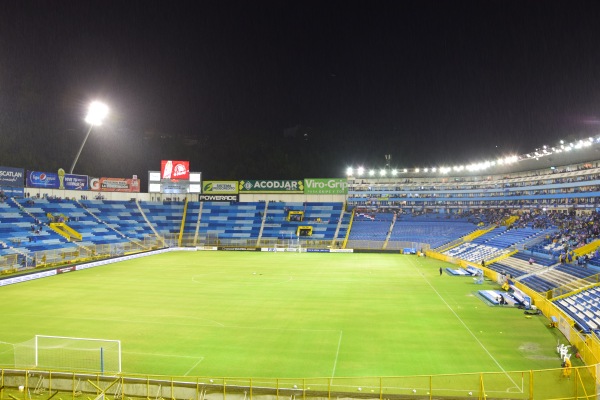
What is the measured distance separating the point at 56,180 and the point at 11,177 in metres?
6.96

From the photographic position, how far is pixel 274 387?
13.4m

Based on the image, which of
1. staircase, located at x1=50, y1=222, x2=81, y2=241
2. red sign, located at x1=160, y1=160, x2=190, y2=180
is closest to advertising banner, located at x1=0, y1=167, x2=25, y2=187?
staircase, located at x1=50, y1=222, x2=81, y2=241

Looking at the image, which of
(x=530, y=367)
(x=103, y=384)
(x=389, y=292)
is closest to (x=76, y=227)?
(x=389, y=292)

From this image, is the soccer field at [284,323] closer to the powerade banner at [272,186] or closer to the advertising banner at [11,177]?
the advertising banner at [11,177]

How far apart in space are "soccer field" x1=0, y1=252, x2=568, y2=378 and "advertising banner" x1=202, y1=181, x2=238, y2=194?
123ft

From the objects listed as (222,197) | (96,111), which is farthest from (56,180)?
(222,197)

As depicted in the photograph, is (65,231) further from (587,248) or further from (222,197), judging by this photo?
(587,248)

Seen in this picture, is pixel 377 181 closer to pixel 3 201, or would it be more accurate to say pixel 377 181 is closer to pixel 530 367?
pixel 3 201

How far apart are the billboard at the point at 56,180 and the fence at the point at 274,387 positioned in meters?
48.4

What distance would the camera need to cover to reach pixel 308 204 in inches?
2975

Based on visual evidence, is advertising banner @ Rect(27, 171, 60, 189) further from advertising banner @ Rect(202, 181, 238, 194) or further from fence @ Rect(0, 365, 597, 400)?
fence @ Rect(0, 365, 597, 400)

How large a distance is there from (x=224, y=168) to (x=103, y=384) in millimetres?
84930

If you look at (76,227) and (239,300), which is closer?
(239,300)

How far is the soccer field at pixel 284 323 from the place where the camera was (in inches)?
627
